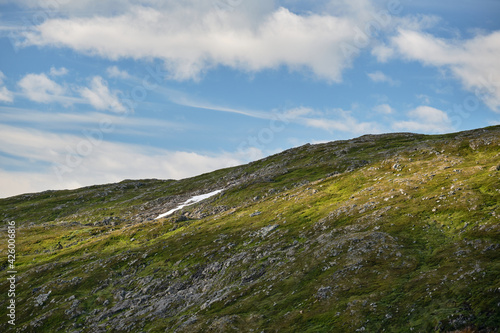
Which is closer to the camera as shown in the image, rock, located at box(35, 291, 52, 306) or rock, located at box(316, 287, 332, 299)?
rock, located at box(316, 287, 332, 299)

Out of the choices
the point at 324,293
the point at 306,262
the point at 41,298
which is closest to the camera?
the point at 324,293

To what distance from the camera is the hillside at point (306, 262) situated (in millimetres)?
34750

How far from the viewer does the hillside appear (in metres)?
34.8

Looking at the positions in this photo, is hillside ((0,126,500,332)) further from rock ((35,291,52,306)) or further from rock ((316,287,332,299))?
rock ((35,291,52,306))

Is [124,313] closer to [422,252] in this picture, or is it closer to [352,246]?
[352,246]

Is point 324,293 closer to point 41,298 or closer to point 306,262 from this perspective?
point 306,262

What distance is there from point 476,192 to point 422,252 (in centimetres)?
1891

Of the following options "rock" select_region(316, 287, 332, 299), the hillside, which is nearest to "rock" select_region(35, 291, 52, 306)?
the hillside

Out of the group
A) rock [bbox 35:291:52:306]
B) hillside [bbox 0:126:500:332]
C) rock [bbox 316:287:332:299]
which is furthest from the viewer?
rock [bbox 35:291:52:306]

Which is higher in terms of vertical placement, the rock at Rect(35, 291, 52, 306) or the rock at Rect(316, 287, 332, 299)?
the rock at Rect(35, 291, 52, 306)

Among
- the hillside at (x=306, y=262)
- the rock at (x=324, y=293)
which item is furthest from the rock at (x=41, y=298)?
the rock at (x=324, y=293)

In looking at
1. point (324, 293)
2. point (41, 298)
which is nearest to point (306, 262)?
point (324, 293)

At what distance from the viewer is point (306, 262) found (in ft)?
167

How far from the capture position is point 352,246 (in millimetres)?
50094
